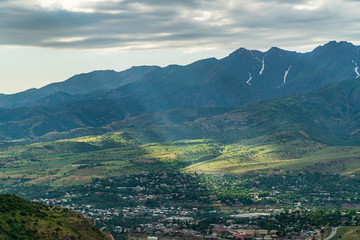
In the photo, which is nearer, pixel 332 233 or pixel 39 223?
pixel 39 223

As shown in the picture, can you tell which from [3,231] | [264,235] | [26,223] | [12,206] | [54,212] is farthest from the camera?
[264,235]

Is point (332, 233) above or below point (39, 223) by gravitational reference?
below

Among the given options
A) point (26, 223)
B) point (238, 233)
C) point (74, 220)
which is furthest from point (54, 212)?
point (238, 233)

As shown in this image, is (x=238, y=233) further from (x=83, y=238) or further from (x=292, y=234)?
(x=83, y=238)

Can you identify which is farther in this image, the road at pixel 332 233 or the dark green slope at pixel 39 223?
the road at pixel 332 233

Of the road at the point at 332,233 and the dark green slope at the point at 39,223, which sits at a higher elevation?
the dark green slope at the point at 39,223

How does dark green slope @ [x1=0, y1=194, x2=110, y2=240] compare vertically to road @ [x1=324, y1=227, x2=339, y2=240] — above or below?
above

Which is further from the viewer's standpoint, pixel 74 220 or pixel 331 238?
pixel 331 238

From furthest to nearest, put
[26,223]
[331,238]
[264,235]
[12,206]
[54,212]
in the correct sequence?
1. [264,235]
2. [331,238]
3. [54,212]
4. [12,206]
5. [26,223]
